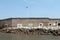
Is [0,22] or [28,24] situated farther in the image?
[0,22]

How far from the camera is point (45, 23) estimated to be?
1419 inches

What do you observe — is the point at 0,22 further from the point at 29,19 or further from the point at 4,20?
the point at 29,19

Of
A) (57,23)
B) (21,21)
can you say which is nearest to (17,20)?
(21,21)

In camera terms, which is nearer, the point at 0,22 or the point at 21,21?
the point at 21,21

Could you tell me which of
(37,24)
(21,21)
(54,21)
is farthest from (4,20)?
(54,21)

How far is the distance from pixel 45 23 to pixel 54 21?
6.78 ft

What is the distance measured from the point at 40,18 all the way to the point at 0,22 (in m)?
9.08

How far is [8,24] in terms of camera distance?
116 feet

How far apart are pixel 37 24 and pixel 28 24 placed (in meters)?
1.95

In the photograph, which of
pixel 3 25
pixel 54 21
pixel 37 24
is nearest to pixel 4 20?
pixel 3 25

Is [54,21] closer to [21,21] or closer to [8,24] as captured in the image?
[21,21]

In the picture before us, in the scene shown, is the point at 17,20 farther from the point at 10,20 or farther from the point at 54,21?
the point at 54,21

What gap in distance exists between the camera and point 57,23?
117 ft

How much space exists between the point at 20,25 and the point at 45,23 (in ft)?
18.0
